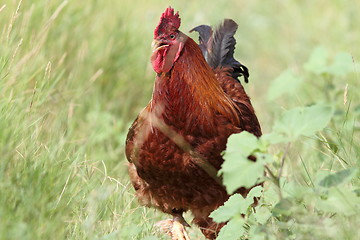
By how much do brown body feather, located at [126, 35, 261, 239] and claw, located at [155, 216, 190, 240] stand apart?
15 cm

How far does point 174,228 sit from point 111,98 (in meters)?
2.01

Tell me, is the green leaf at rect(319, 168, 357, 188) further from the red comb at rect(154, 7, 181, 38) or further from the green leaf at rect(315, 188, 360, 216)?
the red comb at rect(154, 7, 181, 38)

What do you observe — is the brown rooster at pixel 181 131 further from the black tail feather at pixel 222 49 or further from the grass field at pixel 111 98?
the black tail feather at pixel 222 49

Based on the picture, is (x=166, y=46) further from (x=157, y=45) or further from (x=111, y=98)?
(x=111, y=98)

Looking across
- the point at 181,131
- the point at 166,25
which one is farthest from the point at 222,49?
the point at 181,131

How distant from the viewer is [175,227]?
4105mm

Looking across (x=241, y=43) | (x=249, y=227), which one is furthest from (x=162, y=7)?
(x=249, y=227)

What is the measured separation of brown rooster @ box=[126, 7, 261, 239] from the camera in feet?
11.9

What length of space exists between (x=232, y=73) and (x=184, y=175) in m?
1.34

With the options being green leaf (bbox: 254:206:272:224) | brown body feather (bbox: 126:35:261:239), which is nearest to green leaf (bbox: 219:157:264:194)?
green leaf (bbox: 254:206:272:224)

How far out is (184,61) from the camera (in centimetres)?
377

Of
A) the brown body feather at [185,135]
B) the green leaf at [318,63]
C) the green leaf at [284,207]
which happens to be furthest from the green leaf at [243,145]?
the brown body feather at [185,135]

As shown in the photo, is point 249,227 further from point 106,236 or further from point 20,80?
point 20,80

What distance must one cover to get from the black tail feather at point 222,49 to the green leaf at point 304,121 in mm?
2249
